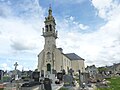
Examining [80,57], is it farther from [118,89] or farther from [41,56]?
[118,89]

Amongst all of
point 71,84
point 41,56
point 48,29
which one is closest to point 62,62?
point 41,56

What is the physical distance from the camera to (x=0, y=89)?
68.6ft

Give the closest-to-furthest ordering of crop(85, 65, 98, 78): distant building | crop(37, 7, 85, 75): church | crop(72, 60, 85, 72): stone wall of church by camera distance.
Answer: crop(85, 65, 98, 78): distant building → crop(37, 7, 85, 75): church → crop(72, 60, 85, 72): stone wall of church

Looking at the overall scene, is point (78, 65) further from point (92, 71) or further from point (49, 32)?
point (49, 32)

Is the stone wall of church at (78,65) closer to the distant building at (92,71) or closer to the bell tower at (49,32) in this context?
the distant building at (92,71)

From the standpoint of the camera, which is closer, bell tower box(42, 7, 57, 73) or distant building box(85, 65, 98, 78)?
distant building box(85, 65, 98, 78)

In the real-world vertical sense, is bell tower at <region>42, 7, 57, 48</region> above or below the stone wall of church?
above

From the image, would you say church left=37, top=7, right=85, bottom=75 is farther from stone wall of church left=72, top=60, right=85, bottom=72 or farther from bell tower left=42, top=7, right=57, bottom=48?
stone wall of church left=72, top=60, right=85, bottom=72

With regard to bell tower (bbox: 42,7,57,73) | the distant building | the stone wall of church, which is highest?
bell tower (bbox: 42,7,57,73)

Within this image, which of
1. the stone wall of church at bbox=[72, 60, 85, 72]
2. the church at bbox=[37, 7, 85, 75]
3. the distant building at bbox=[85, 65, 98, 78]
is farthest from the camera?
the stone wall of church at bbox=[72, 60, 85, 72]

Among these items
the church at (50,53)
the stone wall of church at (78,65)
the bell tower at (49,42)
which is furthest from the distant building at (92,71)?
the bell tower at (49,42)

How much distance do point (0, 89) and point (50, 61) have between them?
1105 inches

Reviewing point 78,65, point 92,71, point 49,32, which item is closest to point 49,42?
point 49,32

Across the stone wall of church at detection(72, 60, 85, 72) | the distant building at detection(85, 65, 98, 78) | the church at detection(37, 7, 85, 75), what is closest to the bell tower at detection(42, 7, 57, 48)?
the church at detection(37, 7, 85, 75)
